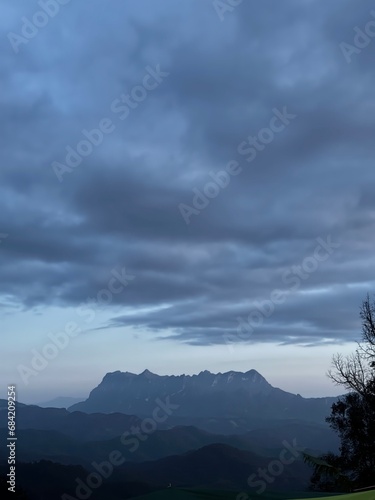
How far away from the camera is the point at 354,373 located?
132ft

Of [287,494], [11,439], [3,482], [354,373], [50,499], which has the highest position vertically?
[354,373]

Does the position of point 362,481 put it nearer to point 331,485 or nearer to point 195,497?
point 331,485

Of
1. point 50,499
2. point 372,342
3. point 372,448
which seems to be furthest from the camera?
point 50,499

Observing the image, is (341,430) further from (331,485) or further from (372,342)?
(372,342)

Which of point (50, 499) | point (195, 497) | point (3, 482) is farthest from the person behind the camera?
point (50, 499)

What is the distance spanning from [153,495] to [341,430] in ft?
77.4

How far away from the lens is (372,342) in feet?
125

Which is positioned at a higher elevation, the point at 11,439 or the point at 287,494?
the point at 11,439

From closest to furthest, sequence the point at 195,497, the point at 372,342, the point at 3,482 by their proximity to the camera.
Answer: the point at 195,497
the point at 372,342
the point at 3,482

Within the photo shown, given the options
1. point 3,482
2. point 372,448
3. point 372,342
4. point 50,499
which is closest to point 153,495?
point 372,342

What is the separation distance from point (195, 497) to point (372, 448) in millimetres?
22524

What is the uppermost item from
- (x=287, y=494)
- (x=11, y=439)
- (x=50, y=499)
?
(x=11, y=439)

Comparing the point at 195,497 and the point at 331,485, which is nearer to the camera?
the point at 195,497

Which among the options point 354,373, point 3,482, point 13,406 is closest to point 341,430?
point 354,373
